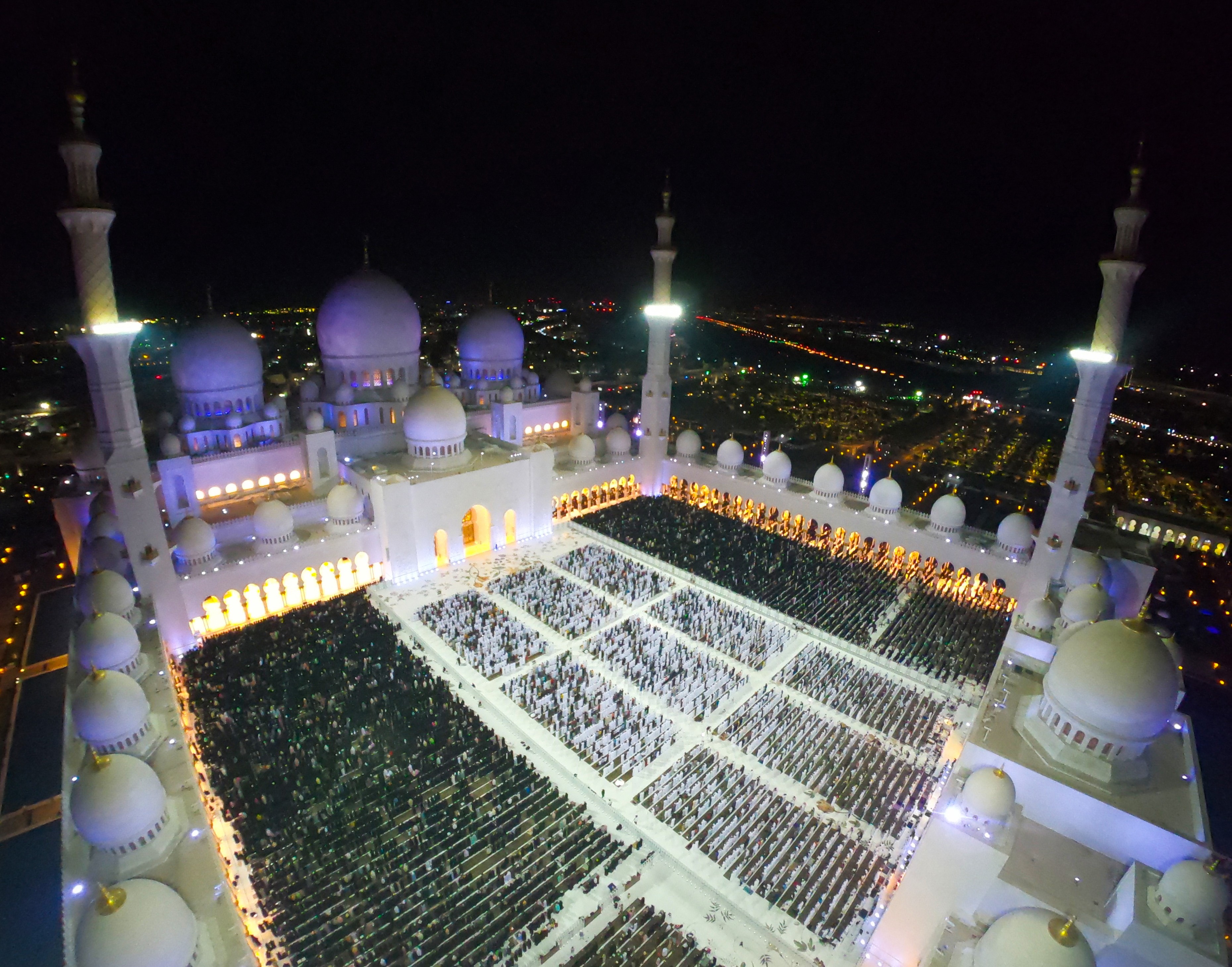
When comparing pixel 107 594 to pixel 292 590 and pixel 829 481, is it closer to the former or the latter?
pixel 292 590

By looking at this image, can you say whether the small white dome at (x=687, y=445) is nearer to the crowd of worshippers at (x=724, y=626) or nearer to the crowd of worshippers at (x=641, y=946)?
the crowd of worshippers at (x=724, y=626)

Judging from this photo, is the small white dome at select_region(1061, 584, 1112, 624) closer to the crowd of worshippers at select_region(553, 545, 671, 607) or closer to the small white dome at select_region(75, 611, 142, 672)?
the crowd of worshippers at select_region(553, 545, 671, 607)

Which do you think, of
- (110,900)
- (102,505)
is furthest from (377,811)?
(102,505)

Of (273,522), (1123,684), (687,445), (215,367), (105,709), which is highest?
(215,367)

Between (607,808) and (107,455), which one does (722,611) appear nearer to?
(607,808)

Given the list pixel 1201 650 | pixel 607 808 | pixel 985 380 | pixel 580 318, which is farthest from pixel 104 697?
pixel 580 318

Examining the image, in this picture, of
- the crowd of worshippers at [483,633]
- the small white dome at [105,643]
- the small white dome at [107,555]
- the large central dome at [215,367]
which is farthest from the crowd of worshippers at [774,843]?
the large central dome at [215,367]
